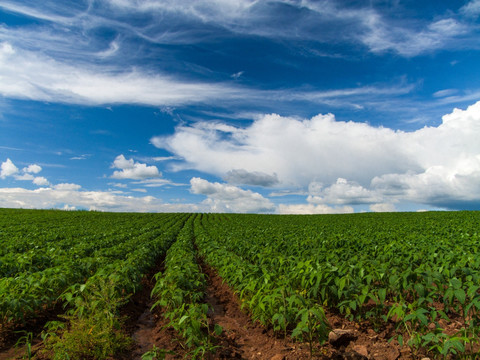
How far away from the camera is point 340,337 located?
4.93m

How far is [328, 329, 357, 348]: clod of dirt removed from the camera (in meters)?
4.87

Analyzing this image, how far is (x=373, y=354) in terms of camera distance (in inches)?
179

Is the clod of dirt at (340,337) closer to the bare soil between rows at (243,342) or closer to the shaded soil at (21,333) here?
the bare soil between rows at (243,342)

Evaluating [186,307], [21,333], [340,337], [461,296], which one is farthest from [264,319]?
[21,333]

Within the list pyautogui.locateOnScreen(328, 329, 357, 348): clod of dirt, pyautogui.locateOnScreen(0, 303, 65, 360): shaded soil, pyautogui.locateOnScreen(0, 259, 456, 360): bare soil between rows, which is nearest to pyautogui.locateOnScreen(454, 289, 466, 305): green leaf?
pyautogui.locateOnScreen(0, 259, 456, 360): bare soil between rows

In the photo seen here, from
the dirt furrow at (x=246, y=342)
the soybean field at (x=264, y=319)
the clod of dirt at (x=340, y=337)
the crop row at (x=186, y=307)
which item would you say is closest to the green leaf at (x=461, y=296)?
the soybean field at (x=264, y=319)

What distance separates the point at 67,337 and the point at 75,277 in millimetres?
3846

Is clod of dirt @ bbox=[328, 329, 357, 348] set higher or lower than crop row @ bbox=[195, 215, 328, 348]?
lower

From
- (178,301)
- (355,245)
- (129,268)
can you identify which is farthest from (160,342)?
(355,245)

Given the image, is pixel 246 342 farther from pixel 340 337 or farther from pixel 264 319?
pixel 340 337

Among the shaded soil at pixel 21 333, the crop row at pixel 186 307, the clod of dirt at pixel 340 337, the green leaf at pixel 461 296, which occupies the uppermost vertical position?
the green leaf at pixel 461 296

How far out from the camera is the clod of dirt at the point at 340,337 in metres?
4.87

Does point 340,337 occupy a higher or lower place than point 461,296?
lower

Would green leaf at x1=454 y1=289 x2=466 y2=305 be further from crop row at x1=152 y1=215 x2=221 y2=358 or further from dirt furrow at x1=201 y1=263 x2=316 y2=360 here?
crop row at x1=152 y1=215 x2=221 y2=358
